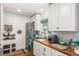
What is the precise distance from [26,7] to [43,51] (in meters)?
0.63

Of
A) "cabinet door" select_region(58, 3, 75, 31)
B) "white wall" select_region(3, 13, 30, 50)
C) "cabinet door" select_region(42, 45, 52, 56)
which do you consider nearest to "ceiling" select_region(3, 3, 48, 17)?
"white wall" select_region(3, 13, 30, 50)

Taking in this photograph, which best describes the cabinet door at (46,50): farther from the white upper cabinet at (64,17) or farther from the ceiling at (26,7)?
the ceiling at (26,7)

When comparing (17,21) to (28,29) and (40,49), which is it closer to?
(28,29)

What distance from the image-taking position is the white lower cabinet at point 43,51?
135 centimetres

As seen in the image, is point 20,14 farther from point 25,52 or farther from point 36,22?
point 25,52

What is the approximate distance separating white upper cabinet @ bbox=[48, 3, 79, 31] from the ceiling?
119 millimetres

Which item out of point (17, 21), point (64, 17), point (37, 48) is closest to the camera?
point (17, 21)

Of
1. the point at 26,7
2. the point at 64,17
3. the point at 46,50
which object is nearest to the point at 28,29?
the point at 26,7

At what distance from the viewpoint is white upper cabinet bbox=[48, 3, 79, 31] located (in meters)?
1.43

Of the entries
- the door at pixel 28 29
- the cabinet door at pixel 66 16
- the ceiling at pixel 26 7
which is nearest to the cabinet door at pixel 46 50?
the door at pixel 28 29

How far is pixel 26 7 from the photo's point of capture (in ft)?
4.37

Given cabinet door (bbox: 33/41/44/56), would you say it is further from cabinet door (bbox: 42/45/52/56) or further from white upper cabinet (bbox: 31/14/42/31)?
white upper cabinet (bbox: 31/14/42/31)

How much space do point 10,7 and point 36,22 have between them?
14.3 inches

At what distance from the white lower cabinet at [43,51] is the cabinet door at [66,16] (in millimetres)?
371
